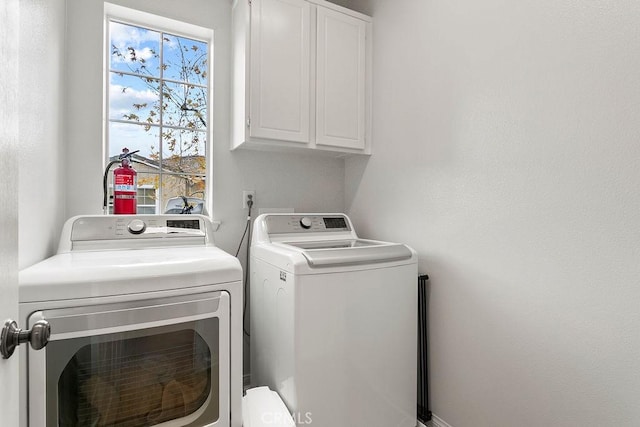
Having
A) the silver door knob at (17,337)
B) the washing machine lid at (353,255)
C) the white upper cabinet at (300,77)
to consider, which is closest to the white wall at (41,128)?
the silver door knob at (17,337)

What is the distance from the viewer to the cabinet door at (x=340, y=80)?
6.62 ft

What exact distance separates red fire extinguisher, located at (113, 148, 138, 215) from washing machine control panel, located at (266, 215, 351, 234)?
2.38 ft

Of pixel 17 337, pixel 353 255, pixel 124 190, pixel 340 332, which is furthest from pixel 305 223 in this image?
pixel 17 337

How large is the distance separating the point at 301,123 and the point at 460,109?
89cm

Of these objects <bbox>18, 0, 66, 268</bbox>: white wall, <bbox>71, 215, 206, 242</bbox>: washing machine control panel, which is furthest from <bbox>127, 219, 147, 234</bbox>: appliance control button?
<bbox>18, 0, 66, 268</bbox>: white wall

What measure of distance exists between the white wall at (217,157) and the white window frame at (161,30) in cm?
4

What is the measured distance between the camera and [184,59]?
210 centimetres

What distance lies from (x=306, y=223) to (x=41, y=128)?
132cm

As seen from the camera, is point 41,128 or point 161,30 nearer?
point 41,128

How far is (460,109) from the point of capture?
5.20 feet

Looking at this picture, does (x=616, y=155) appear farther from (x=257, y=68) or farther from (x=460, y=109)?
(x=257, y=68)

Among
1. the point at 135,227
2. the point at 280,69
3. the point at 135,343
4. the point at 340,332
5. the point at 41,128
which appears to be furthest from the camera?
the point at 280,69

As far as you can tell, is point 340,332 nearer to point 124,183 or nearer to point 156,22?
point 124,183

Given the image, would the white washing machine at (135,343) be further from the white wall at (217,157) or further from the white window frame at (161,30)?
the white window frame at (161,30)
